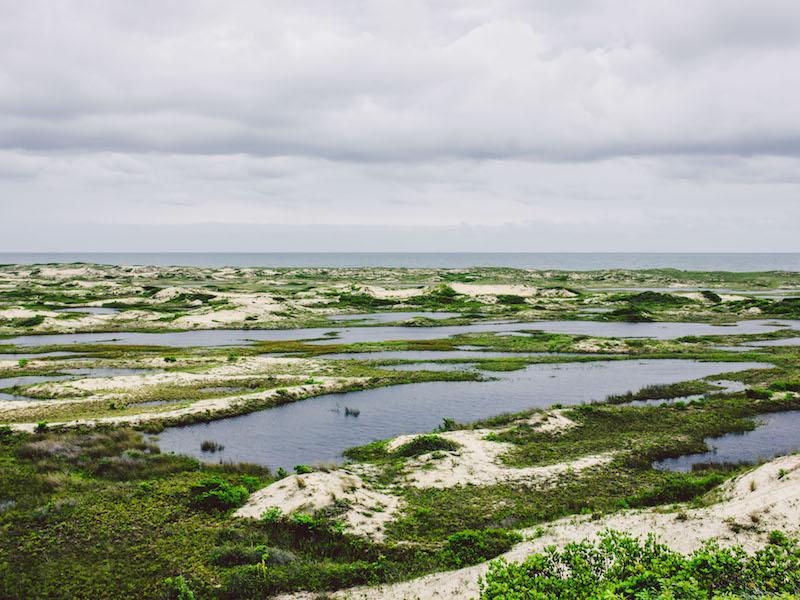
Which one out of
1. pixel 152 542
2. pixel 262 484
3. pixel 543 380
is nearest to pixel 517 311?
pixel 543 380

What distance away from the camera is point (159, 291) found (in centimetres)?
14588

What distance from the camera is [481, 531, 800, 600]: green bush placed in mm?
13719

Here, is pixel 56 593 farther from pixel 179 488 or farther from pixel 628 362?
pixel 628 362

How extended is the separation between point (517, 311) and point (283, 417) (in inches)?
3496

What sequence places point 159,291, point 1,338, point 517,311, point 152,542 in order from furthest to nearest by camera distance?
point 159,291 < point 517,311 < point 1,338 < point 152,542

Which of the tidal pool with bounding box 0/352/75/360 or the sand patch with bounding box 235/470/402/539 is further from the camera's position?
the tidal pool with bounding box 0/352/75/360

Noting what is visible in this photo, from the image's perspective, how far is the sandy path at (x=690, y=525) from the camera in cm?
1703

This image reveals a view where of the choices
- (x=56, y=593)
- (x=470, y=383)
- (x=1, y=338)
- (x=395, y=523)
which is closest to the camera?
(x=56, y=593)

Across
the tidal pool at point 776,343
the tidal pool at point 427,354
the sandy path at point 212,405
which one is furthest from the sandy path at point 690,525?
the tidal pool at point 776,343

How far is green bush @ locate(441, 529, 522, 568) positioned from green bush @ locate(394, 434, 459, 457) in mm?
11467

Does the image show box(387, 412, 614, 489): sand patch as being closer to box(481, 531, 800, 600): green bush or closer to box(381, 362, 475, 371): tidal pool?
box(481, 531, 800, 600): green bush

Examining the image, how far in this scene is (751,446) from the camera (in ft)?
112

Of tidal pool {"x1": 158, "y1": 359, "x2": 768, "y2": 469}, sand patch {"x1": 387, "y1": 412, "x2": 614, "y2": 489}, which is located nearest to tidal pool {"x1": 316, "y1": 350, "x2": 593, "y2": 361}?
tidal pool {"x1": 158, "y1": 359, "x2": 768, "y2": 469}

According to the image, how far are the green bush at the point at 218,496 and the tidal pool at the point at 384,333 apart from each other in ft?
194
